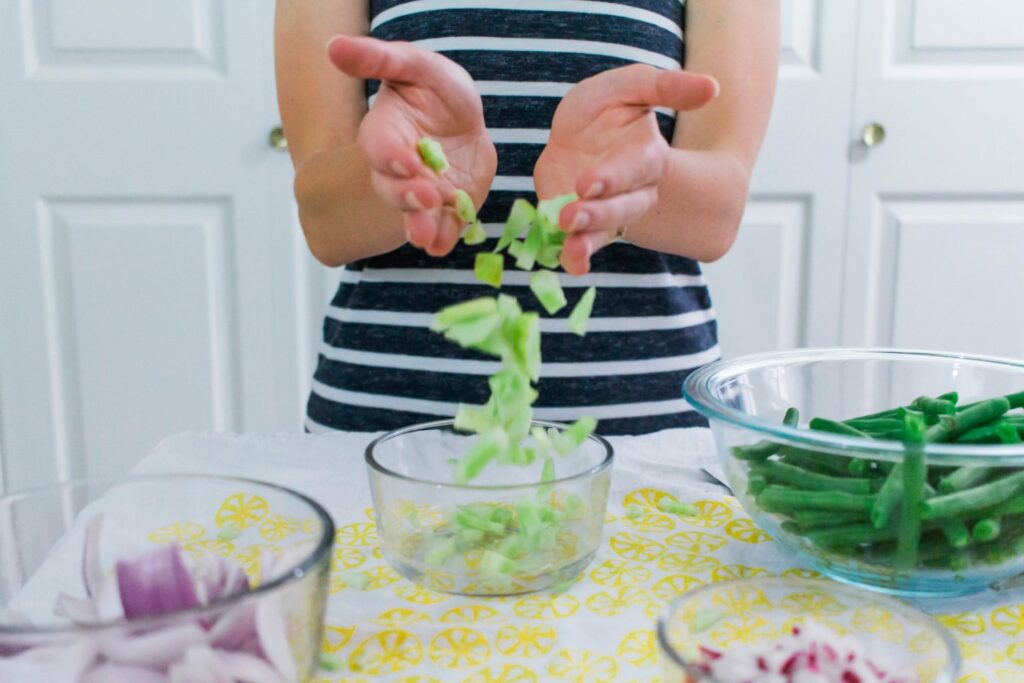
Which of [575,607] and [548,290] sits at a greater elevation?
[548,290]

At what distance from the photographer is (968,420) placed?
60cm

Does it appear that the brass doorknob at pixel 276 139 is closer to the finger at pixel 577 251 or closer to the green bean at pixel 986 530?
the finger at pixel 577 251

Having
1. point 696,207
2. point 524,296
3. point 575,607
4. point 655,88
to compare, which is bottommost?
point 575,607

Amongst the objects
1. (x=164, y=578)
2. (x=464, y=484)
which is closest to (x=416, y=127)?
(x=464, y=484)

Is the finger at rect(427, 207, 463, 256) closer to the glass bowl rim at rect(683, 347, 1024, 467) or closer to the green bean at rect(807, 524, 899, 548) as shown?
the glass bowl rim at rect(683, 347, 1024, 467)

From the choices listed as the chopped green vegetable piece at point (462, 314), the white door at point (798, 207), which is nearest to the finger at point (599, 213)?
the chopped green vegetable piece at point (462, 314)

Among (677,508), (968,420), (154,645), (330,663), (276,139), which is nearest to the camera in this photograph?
(154,645)

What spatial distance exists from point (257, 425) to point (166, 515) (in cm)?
152

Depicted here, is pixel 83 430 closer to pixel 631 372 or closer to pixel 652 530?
pixel 631 372

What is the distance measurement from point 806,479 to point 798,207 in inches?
59.2

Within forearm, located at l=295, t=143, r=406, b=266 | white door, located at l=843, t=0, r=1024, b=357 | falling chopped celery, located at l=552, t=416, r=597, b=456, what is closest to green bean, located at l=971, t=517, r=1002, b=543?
falling chopped celery, located at l=552, t=416, r=597, b=456

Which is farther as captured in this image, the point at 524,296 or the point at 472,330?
the point at 524,296

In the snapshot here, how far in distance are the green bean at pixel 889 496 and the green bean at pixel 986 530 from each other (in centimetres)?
4

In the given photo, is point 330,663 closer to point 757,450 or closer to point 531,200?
point 757,450
